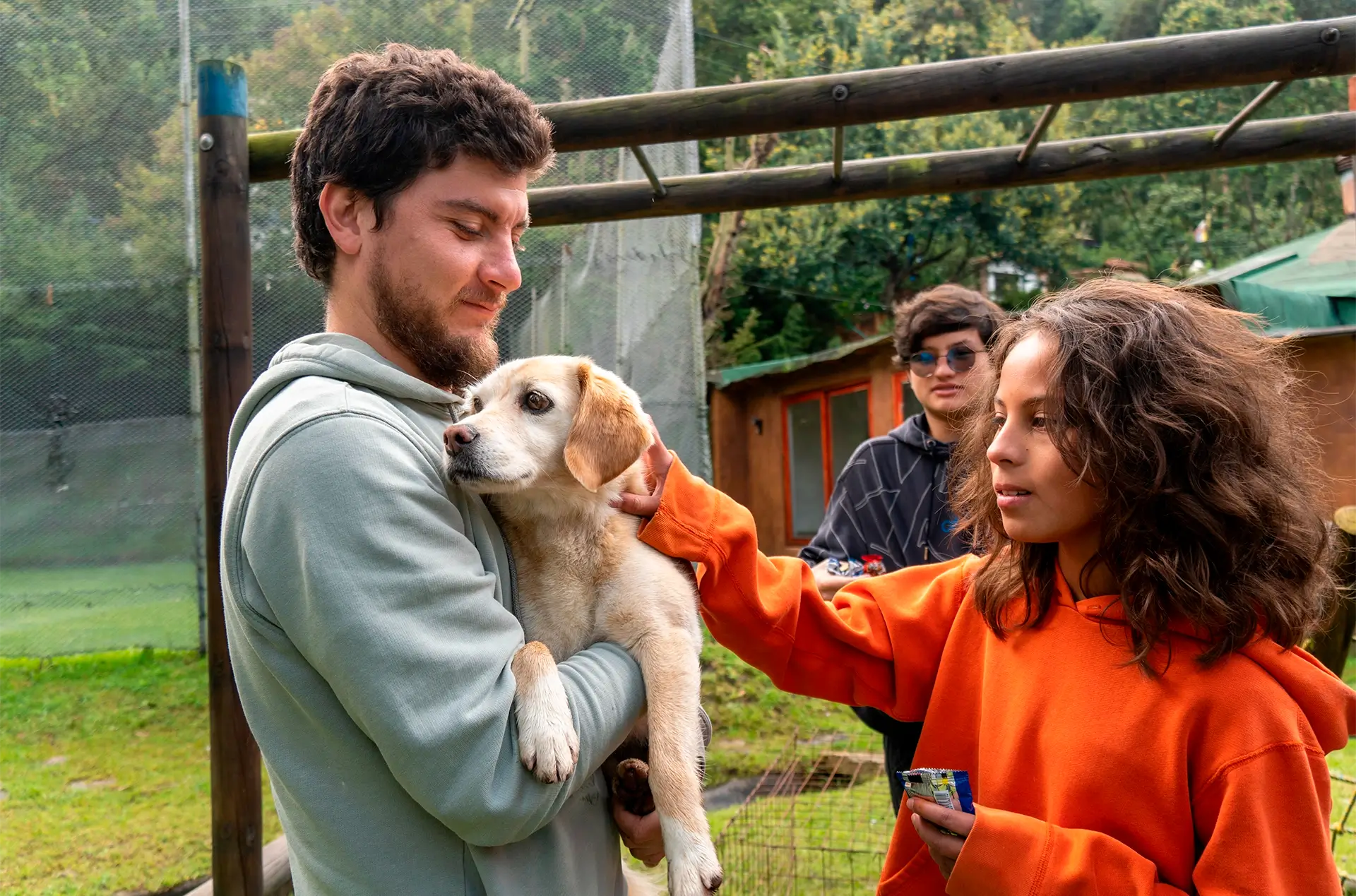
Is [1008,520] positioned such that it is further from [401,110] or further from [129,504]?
[129,504]

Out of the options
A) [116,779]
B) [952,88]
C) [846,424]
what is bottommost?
[116,779]

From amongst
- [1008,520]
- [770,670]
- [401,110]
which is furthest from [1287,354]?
[401,110]

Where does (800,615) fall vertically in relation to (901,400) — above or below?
above

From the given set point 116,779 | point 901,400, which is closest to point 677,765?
point 116,779

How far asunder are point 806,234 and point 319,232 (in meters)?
18.0

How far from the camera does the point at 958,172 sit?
4.39 meters

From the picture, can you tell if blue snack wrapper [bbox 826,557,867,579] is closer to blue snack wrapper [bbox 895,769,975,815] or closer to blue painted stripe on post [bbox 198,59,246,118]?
blue snack wrapper [bbox 895,769,975,815]

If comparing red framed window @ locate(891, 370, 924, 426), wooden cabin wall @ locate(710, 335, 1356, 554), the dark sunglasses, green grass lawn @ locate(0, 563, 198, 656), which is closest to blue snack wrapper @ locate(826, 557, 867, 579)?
the dark sunglasses

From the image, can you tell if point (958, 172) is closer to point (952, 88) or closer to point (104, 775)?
point (952, 88)

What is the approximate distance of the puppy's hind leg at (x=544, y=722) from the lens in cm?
154

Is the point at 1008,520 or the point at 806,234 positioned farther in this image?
the point at 806,234

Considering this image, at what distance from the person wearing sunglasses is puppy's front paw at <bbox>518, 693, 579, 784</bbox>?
2225mm

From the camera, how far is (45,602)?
18.9 ft

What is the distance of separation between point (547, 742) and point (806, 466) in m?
13.7
